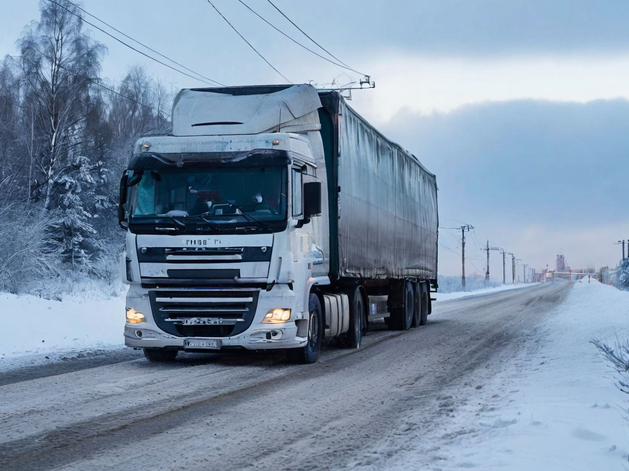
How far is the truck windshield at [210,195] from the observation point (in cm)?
1052

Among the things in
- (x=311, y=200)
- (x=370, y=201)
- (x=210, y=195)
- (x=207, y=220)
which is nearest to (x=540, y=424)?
(x=311, y=200)

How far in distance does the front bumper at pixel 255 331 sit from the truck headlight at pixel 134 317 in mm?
46

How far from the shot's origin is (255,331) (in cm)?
1050

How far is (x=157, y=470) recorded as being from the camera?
5145 millimetres

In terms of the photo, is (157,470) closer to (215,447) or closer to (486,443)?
(215,447)

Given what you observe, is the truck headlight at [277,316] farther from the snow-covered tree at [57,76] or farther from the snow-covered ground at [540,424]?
the snow-covered tree at [57,76]

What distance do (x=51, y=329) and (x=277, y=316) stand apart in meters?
6.72

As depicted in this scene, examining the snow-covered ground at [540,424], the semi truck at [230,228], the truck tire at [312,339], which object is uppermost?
the semi truck at [230,228]

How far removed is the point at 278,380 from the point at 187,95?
499cm

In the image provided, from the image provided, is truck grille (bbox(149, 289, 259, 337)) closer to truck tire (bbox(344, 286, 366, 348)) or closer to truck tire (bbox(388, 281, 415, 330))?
truck tire (bbox(344, 286, 366, 348))

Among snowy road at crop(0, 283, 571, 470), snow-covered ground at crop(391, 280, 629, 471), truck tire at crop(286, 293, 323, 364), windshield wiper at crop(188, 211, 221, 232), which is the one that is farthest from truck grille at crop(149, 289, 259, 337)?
snow-covered ground at crop(391, 280, 629, 471)

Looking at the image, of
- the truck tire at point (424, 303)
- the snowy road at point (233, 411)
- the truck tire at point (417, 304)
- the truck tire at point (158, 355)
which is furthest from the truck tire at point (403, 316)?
the truck tire at point (158, 355)

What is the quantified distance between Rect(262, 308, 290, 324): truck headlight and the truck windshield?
46.6 inches

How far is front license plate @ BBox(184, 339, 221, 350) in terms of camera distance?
10539 mm
